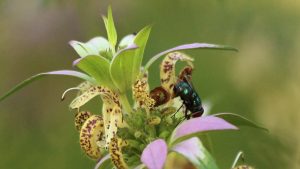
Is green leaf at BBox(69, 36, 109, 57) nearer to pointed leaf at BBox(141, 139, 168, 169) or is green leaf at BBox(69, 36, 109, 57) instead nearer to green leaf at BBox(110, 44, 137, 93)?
green leaf at BBox(110, 44, 137, 93)

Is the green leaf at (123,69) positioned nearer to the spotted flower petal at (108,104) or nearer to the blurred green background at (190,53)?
the spotted flower petal at (108,104)

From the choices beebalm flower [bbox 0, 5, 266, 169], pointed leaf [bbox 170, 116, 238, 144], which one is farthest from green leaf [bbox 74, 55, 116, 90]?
pointed leaf [bbox 170, 116, 238, 144]

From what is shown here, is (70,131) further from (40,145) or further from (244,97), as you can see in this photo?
(244,97)

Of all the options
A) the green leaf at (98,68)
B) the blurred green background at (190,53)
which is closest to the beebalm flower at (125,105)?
the green leaf at (98,68)

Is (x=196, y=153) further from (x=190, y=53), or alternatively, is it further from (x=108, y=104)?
(x=190, y=53)

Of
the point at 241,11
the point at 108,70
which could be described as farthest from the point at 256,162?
the point at 108,70

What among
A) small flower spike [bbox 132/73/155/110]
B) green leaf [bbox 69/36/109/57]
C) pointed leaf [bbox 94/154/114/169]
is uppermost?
green leaf [bbox 69/36/109/57]

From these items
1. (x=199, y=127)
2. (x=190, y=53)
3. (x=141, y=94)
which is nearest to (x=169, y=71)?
(x=141, y=94)
